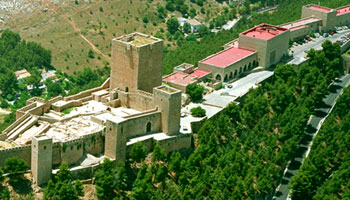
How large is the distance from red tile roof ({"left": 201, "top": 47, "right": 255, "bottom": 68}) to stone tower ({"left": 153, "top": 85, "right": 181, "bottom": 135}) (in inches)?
729

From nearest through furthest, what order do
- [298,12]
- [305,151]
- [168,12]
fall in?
[305,151], [298,12], [168,12]

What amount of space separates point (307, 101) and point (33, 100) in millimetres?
32437

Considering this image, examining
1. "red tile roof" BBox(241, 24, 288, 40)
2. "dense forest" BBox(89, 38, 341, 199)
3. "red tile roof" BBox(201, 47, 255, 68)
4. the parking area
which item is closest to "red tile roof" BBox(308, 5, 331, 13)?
"red tile roof" BBox(241, 24, 288, 40)

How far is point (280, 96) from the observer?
9219 cm

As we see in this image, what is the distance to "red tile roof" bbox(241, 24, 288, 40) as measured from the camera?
10281 centimetres

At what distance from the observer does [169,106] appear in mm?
77812

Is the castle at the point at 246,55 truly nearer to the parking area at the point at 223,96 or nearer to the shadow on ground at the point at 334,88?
the parking area at the point at 223,96

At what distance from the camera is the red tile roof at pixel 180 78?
3553 inches

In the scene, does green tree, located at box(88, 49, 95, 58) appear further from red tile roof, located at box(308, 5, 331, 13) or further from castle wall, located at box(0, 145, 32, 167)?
castle wall, located at box(0, 145, 32, 167)

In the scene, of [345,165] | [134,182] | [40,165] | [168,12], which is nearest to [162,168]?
[134,182]

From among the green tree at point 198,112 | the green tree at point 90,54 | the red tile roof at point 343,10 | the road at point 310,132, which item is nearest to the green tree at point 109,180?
the green tree at point 198,112

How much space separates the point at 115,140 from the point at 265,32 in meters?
38.4

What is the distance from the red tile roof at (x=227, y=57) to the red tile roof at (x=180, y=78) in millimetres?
4682

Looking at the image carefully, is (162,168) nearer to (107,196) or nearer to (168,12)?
(107,196)
